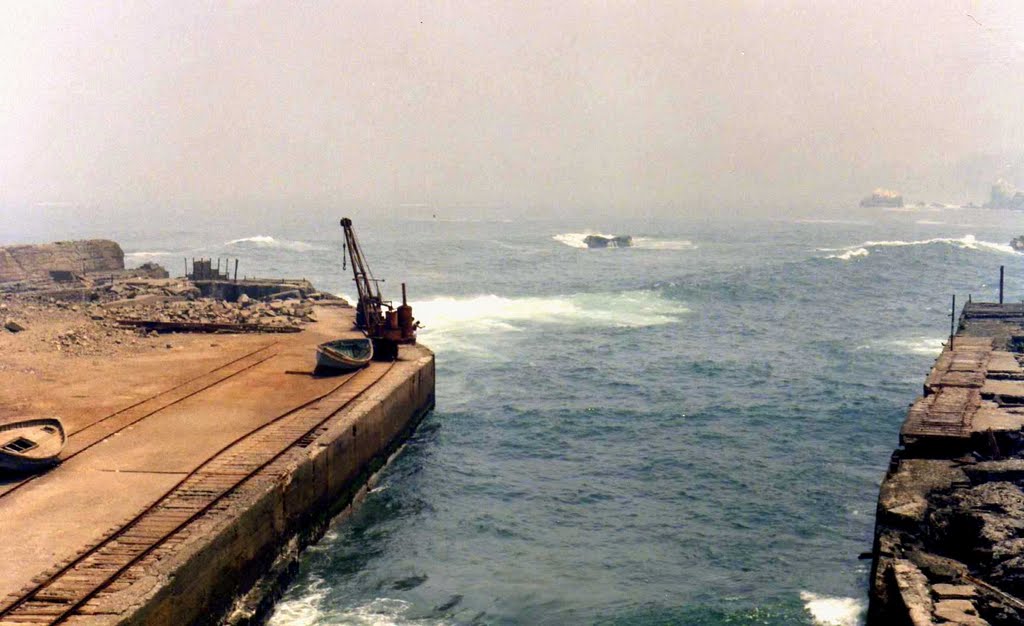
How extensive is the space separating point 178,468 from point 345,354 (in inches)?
539

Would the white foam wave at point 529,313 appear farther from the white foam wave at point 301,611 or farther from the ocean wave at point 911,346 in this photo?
the white foam wave at point 301,611

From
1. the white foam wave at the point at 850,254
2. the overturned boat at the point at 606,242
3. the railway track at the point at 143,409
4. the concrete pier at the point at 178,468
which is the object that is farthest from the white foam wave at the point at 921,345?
the overturned boat at the point at 606,242

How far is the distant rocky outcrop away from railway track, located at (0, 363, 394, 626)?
1435 inches

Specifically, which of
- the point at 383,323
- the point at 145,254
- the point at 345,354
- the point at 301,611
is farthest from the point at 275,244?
the point at 301,611

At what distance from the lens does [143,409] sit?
2839 centimetres

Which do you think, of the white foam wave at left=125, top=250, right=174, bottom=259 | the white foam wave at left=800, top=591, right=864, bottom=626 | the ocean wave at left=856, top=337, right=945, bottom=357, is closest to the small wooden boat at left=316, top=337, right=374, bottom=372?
the white foam wave at left=800, top=591, right=864, bottom=626

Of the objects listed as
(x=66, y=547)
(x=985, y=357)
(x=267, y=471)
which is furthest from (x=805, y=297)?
(x=66, y=547)

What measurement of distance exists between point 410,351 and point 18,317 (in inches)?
701

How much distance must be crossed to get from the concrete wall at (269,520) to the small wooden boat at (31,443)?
5040 millimetres

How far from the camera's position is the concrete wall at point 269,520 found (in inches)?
682

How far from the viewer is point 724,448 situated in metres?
34.2

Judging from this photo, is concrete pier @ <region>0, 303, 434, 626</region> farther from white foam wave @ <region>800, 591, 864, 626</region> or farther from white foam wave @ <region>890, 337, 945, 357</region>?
white foam wave @ <region>890, 337, 945, 357</region>

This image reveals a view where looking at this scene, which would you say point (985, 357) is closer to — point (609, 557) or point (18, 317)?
point (609, 557)

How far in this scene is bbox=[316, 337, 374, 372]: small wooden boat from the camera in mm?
34625
